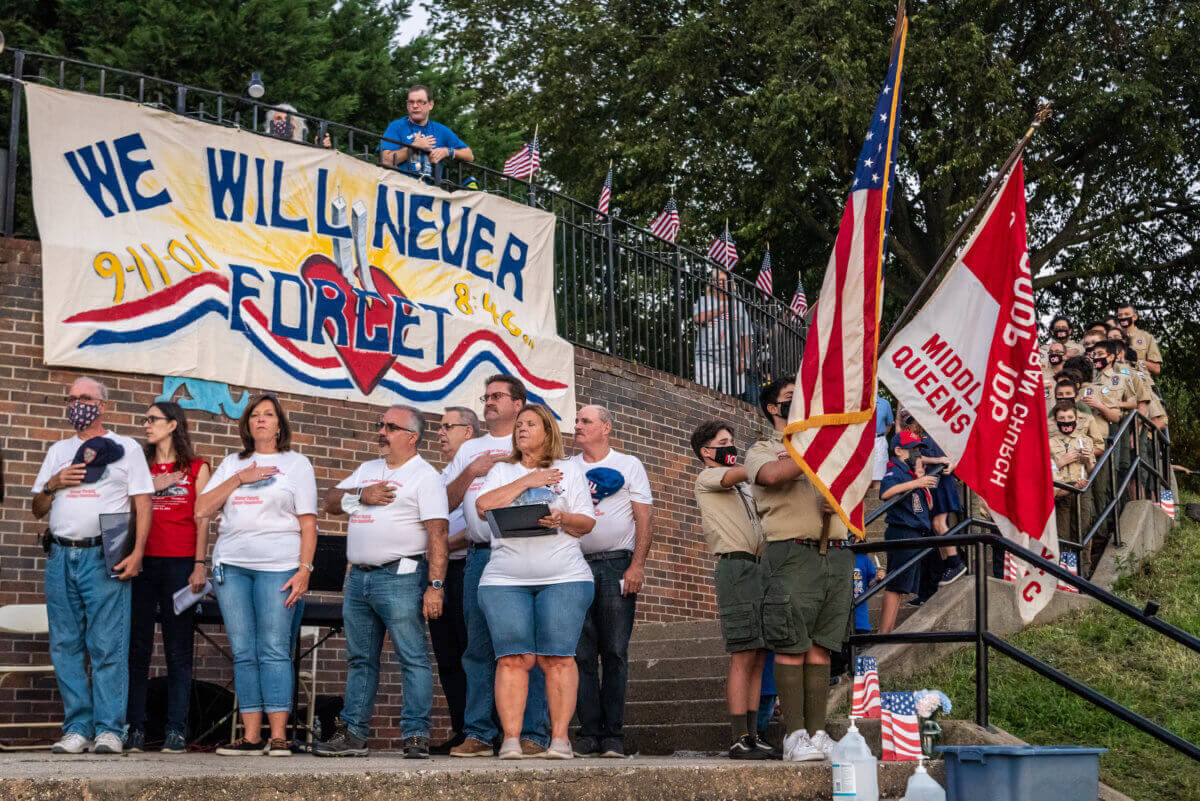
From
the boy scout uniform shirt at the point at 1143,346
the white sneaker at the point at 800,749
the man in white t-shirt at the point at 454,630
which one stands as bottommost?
the white sneaker at the point at 800,749

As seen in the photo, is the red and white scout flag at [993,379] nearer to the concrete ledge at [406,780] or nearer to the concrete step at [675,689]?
the concrete ledge at [406,780]

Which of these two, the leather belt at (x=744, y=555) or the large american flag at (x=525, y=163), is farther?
the large american flag at (x=525, y=163)

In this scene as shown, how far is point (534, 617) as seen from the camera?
20.9 feet

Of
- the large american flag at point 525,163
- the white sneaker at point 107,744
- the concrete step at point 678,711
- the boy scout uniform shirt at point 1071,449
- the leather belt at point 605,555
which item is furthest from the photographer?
the large american flag at point 525,163

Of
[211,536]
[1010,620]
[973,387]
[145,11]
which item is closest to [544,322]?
[211,536]

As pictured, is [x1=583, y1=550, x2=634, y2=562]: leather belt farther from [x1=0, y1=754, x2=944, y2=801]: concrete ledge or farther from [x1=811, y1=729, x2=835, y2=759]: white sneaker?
[x1=811, y1=729, x2=835, y2=759]: white sneaker

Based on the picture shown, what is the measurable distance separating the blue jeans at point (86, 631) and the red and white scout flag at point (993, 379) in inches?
155

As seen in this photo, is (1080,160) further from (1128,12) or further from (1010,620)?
(1010,620)

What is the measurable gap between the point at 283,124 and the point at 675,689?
5.12m

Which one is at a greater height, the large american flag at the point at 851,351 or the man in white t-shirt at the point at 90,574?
the large american flag at the point at 851,351

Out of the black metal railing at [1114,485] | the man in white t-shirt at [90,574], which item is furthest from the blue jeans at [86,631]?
the black metal railing at [1114,485]

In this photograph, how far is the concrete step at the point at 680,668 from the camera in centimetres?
870

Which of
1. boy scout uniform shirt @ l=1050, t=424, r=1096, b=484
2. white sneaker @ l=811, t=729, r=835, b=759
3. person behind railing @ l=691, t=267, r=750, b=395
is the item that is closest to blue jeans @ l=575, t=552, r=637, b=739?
white sneaker @ l=811, t=729, r=835, b=759

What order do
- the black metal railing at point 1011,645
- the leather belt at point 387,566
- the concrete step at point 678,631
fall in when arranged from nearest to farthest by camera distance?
the black metal railing at point 1011,645 < the leather belt at point 387,566 < the concrete step at point 678,631
